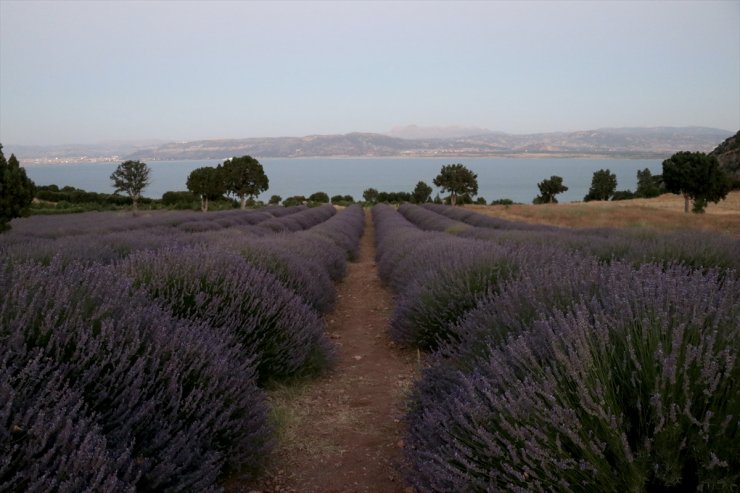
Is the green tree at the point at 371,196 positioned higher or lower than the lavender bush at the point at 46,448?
lower

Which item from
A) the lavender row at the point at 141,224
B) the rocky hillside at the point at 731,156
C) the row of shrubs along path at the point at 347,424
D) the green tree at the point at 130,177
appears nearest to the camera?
the row of shrubs along path at the point at 347,424

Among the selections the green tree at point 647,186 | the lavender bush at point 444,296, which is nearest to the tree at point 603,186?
the green tree at point 647,186

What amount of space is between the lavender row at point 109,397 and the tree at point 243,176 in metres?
42.7

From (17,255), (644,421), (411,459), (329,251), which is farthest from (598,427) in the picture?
(329,251)

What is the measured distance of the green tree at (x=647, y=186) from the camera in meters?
62.8

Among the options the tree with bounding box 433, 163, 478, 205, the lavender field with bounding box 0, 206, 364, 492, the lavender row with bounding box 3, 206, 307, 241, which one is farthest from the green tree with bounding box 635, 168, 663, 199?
the lavender field with bounding box 0, 206, 364, 492

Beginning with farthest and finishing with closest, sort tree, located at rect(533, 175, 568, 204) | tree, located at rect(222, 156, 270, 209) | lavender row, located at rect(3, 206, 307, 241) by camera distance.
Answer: tree, located at rect(533, 175, 568, 204), tree, located at rect(222, 156, 270, 209), lavender row, located at rect(3, 206, 307, 241)

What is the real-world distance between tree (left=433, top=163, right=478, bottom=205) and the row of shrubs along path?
5025 cm

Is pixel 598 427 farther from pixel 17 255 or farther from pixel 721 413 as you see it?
pixel 17 255

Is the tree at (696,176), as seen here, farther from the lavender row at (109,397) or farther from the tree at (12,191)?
the lavender row at (109,397)

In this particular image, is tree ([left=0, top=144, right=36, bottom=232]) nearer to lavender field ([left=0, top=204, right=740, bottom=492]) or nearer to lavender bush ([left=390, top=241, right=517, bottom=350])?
lavender bush ([left=390, top=241, right=517, bottom=350])

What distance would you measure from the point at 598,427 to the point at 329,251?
8.38 metres

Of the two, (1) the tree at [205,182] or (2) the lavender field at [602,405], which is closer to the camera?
(2) the lavender field at [602,405]

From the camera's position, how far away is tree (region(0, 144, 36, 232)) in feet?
61.3
